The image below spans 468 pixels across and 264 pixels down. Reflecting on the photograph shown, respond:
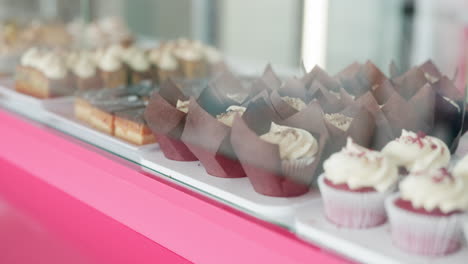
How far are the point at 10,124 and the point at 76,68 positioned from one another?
357 millimetres

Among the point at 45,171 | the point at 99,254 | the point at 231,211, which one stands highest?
the point at 231,211

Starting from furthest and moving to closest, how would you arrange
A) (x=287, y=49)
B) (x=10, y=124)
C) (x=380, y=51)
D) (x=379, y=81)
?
(x=287, y=49) < (x=380, y=51) < (x=10, y=124) < (x=379, y=81)

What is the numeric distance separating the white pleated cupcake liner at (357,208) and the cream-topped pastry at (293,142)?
0.42 ft

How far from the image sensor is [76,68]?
7.14 feet

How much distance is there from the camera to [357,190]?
1.04m

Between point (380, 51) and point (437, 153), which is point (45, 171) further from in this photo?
point (380, 51)

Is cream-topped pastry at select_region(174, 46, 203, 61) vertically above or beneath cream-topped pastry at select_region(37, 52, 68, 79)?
above

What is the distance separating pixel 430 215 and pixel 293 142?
0.31 m

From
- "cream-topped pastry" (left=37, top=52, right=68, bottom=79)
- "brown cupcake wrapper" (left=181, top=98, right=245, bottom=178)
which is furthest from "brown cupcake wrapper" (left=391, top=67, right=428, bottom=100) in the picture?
"cream-topped pastry" (left=37, top=52, right=68, bottom=79)

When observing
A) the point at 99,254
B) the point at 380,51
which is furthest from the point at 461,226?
the point at 380,51

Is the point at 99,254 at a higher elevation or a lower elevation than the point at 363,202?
lower

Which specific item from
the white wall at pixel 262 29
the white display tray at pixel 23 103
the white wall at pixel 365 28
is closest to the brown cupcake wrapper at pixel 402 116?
the white display tray at pixel 23 103

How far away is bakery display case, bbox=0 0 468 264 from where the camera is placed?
1017 millimetres

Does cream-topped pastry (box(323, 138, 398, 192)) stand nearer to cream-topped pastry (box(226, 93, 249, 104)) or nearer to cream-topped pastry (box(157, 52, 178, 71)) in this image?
cream-topped pastry (box(226, 93, 249, 104))
